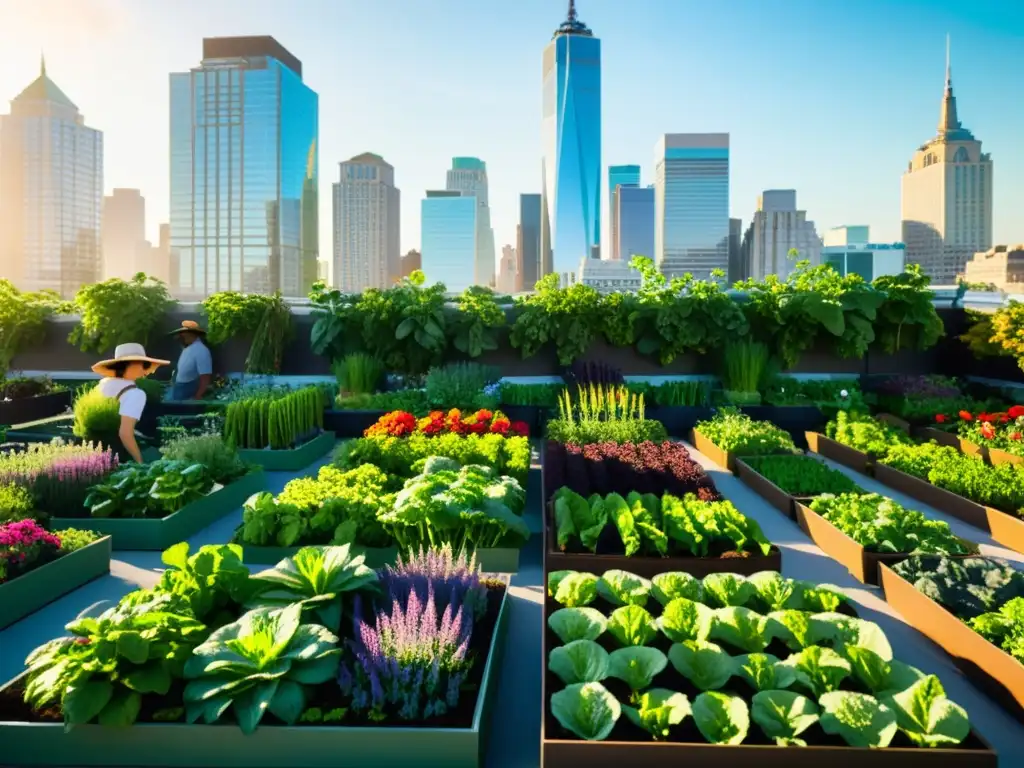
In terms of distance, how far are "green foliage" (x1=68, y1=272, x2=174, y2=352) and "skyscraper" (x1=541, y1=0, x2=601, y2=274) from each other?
90.8 m

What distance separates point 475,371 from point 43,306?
607cm

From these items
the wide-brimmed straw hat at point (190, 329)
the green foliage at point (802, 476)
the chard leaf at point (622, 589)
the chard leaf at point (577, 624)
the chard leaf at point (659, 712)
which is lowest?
the chard leaf at point (659, 712)

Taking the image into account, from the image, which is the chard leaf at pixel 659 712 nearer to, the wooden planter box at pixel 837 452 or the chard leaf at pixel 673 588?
the chard leaf at pixel 673 588

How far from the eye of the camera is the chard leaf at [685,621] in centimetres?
279

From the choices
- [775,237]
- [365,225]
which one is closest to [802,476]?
[775,237]

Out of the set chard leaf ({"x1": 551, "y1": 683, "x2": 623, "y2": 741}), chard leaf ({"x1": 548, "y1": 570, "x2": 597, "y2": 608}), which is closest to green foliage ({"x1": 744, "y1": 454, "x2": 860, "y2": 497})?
chard leaf ({"x1": 548, "y1": 570, "x2": 597, "y2": 608})

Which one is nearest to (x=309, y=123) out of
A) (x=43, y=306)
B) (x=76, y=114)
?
(x=76, y=114)

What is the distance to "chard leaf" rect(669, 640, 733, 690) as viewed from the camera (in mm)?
2508

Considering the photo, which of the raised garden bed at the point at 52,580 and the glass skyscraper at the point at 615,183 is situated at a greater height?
the glass skyscraper at the point at 615,183

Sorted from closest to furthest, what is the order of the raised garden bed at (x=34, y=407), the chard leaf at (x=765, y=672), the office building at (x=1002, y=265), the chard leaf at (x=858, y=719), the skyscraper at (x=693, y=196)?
the chard leaf at (x=858, y=719)
the chard leaf at (x=765, y=672)
the raised garden bed at (x=34, y=407)
the office building at (x=1002, y=265)
the skyscraper at (x=693, y=196)

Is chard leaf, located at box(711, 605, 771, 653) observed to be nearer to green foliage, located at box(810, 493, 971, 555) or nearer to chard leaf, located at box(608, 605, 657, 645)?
chard leaf, located at box(608, 605, 657, 645)

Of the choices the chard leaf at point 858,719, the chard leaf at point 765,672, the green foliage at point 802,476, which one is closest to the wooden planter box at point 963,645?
the chard leaf at point 858,719

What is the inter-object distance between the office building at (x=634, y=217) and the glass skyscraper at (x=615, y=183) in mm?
379

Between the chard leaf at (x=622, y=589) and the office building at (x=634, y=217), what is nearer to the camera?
the chard leaf at (x=622, y=589)
